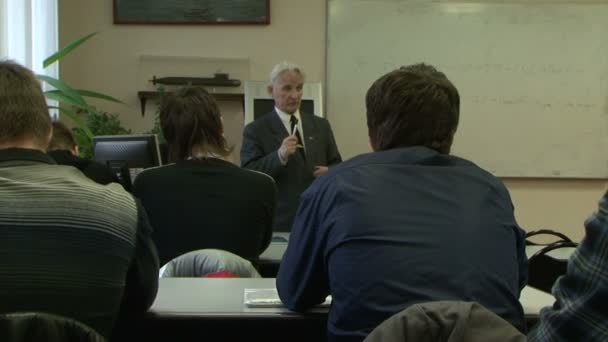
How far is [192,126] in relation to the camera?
8.01 feet

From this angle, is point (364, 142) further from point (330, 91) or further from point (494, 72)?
point (494, 72)

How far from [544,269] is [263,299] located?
0.99 metres

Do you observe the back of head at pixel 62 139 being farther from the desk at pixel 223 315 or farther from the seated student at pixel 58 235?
the seated student at pixel 58 235

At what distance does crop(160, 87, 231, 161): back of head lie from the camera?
2445 mm

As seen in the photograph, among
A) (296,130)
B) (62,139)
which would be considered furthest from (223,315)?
(296,130)

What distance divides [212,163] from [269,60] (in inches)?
113

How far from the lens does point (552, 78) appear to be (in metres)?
5.24

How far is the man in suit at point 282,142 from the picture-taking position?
3.79 metres

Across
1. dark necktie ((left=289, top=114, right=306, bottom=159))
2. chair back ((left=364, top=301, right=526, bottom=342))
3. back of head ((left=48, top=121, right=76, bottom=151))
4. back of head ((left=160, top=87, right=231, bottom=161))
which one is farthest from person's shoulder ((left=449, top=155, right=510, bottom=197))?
dark necktie ((left=289, top=114, right=306, bottom=159))

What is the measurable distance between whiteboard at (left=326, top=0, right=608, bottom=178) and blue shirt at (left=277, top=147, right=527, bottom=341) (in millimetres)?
3625

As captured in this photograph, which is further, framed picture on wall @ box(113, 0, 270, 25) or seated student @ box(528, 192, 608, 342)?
framed picture on wall @ box(113, 0, 270, 25)

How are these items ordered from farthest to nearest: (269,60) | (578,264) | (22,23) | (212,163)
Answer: (269,60)
(22,23)
(212,163)
(578,264)

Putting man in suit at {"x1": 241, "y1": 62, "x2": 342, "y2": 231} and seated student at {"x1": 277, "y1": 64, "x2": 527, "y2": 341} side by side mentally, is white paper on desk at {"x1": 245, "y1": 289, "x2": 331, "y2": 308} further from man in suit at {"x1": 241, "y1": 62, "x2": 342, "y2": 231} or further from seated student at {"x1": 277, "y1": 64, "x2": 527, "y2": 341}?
man in suit at {"x1": 241, "y1": 62, "x2": 342, "y2": 231}

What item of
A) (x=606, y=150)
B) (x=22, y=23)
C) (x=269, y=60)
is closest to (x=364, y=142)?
(x=269, y=60)
